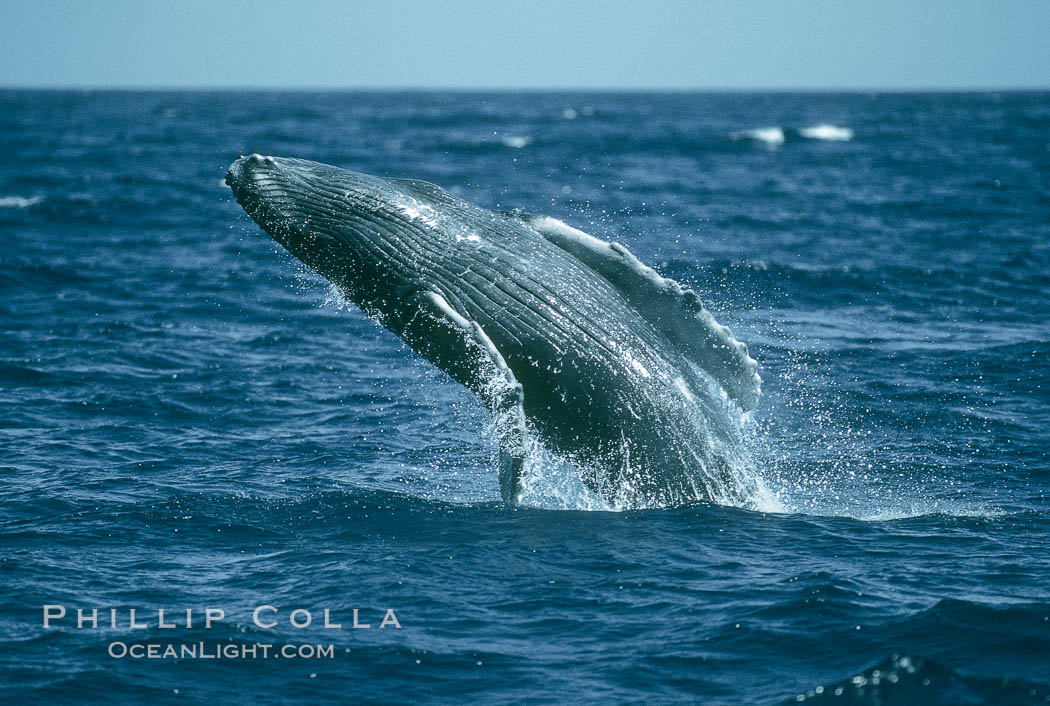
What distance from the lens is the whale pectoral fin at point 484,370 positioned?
31.2 feet

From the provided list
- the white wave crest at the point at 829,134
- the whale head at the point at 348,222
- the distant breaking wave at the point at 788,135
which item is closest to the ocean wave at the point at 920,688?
the whale head at the point at 348,222

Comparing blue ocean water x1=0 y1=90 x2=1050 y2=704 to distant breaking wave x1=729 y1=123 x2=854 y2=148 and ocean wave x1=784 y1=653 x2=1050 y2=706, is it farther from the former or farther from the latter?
distant breaking wave x1=729 y1=123 x2=854 y2=148

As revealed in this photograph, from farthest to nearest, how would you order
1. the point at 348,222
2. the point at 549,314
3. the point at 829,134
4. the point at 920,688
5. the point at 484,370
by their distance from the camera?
the point at 829,134
the point at 348,222
the point at 549,314
the point at 484,370
the point at 920,688

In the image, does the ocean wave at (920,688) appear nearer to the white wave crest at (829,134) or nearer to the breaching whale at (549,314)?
the breaching whale at (549,314)

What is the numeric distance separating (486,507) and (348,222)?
112 inches

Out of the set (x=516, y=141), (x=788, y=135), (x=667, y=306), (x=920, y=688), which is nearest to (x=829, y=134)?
(x=788, y=135)

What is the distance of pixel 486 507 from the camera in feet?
35.7

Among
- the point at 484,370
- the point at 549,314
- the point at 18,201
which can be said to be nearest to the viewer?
the point at 484,370

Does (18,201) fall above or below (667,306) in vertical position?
above

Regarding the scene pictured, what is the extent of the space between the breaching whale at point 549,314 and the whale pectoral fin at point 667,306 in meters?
0.01

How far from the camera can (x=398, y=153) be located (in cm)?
6381

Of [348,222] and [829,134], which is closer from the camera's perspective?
[348,222]

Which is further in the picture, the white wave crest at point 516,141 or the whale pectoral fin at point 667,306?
the white wave crest at point 516,141

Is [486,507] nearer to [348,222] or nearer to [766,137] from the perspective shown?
[348,222]
